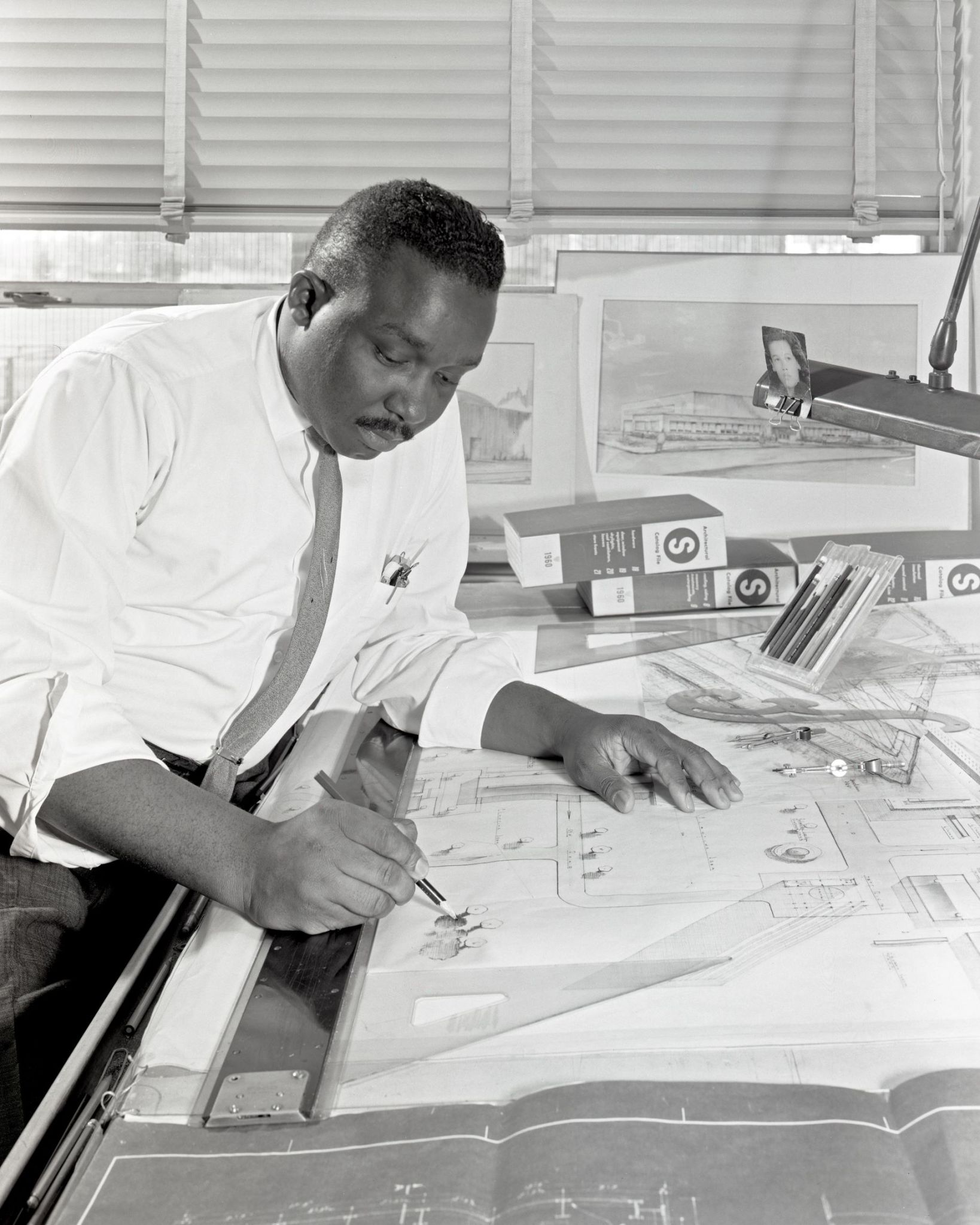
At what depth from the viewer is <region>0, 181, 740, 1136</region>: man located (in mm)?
981

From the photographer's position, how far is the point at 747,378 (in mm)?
2342

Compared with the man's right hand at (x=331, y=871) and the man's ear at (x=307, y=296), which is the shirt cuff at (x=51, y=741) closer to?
the man's right hand at (x=331, y=871)

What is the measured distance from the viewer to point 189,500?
3.93 ft

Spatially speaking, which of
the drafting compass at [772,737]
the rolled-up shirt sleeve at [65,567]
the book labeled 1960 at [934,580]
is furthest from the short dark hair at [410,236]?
the book labeled 1960 at [934,580]

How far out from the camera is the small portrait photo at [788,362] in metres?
1.46

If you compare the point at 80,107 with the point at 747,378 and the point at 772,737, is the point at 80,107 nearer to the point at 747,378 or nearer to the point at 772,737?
the point at 747,378

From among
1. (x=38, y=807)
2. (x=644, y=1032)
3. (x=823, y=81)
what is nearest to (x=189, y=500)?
(x=38, y=807)

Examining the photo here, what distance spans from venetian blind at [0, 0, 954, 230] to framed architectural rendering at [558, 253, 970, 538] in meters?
0.19

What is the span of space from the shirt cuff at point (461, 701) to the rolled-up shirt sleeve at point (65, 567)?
398mm

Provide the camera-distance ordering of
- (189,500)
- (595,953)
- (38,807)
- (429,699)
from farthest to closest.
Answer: (429,699)
(189,500)
(38,807)
(595,953)

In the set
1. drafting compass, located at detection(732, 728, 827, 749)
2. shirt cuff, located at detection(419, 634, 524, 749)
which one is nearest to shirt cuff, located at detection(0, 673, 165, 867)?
shirt cuff, located at detection(419, 634, 524, 749)

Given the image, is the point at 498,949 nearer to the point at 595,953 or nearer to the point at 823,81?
the point at 595,953

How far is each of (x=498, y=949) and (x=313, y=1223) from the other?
1.01 feet

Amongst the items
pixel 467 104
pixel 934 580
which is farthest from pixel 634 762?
pixel 467 104
